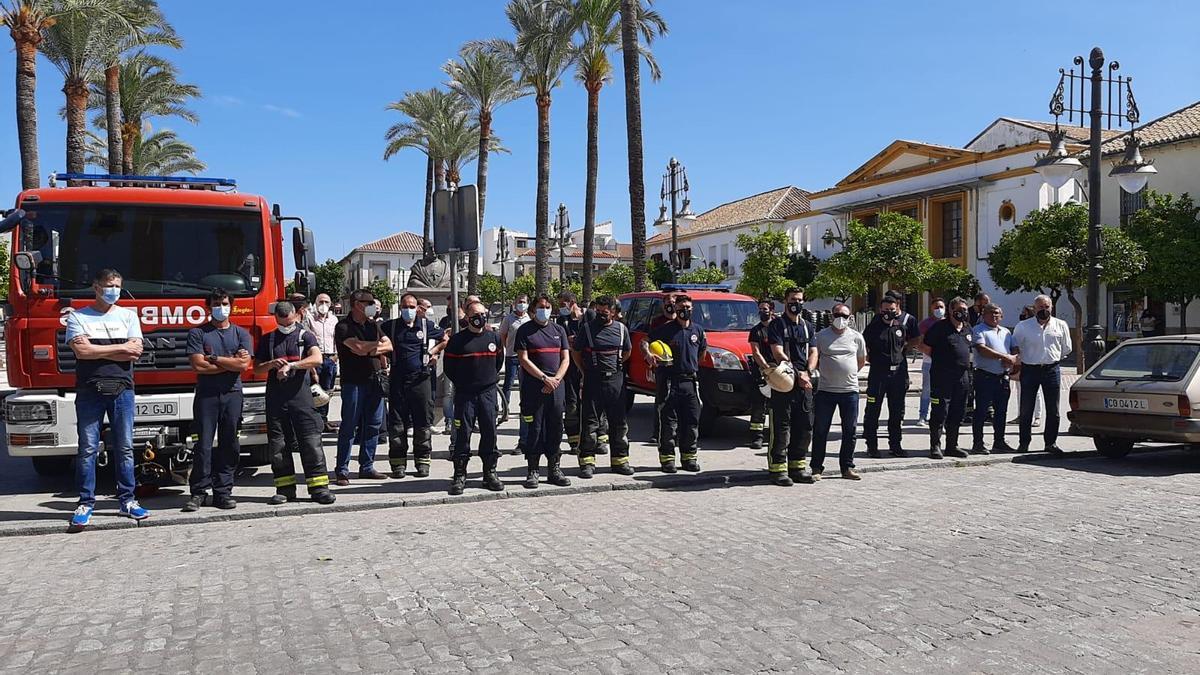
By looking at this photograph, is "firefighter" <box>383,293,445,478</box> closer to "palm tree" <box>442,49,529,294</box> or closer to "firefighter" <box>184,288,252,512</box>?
"firefighter" <box>184,288,252,512</box>

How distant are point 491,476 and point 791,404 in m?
2.91

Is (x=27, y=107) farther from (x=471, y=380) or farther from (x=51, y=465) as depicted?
(x=471, y=380)

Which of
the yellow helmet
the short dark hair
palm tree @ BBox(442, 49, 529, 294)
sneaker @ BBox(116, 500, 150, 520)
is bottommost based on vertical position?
sneaker @ BBox(116, 500, 150, 520)

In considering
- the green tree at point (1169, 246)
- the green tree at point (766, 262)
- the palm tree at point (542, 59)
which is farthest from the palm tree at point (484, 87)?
the green tree at point (1169, 246)

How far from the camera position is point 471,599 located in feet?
17.4

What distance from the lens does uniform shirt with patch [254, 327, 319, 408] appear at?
7.83m

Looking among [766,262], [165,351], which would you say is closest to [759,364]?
[165,351]

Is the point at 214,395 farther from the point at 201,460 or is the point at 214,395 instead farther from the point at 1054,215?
the point at 1054,215

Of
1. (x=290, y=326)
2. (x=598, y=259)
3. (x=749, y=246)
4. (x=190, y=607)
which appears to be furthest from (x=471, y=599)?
(x=598, y=259)

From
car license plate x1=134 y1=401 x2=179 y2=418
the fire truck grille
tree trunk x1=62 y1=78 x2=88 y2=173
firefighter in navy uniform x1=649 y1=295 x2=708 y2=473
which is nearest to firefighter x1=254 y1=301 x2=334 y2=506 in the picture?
the fire truck grille

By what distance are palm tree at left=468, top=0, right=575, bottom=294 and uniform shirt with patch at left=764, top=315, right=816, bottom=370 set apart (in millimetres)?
20236

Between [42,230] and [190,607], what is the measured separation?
14.7 feet

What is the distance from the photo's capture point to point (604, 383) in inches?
363

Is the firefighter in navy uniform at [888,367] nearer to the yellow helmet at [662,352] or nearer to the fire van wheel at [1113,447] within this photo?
the fire van wheel at [1113,447]
